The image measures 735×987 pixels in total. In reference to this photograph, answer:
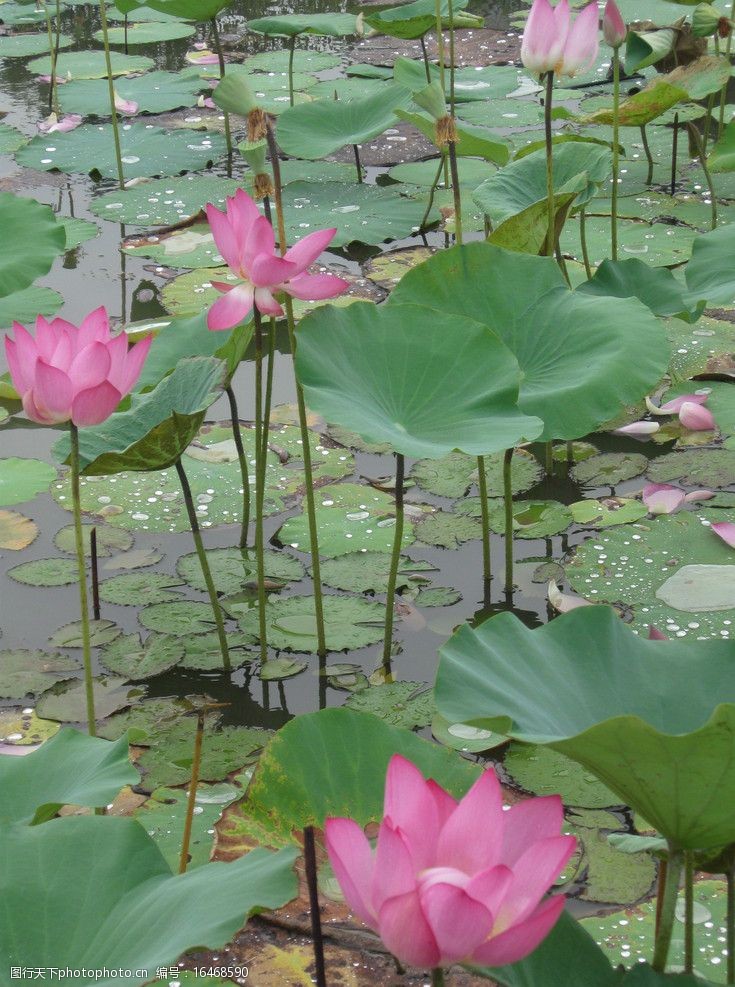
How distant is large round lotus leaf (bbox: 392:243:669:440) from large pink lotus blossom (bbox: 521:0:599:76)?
1.49 ft

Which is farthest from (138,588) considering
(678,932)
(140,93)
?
(140,93)

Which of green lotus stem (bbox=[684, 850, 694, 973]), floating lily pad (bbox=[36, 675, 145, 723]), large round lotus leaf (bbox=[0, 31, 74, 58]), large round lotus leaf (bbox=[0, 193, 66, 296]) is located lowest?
floating lily pad (bbox=[36, 675, 145, 723])

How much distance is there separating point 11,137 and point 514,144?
79.1 inches

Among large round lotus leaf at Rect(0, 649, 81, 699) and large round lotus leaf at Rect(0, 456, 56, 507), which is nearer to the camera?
large round lotus leaf at Rect(0, 649, 81, 699)

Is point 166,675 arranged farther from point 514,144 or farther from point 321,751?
point 514,144

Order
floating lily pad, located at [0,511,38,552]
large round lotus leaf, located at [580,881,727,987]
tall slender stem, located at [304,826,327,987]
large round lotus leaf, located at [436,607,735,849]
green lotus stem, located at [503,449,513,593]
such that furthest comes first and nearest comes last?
floating lily pad, located at [0,511,38,552] → green lotus stem, located at [503,449,513,593] → large round lotus leaf, located at [580,881,727,987] → tall slender stem, located at [304,826,327,987] → large round lotus leaf, located at [436,607,735,849]

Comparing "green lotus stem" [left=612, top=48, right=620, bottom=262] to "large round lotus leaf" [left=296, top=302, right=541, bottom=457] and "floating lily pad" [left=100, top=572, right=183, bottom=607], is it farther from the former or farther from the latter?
"floating lily pad" [left=100, top=572, right=183, bottom=607]

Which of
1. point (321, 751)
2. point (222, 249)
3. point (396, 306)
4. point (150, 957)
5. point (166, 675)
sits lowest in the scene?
point (166, 675)

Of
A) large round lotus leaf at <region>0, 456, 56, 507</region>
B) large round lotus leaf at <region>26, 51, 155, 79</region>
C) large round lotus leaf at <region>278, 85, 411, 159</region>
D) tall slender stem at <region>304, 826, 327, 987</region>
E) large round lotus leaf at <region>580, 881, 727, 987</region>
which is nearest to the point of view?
tall slender stem at <region>304, 826, 327, 987</region>

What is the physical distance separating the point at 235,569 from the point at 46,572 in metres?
0.37

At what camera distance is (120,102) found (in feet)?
15.8

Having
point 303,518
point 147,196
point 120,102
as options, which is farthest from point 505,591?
point 120,102

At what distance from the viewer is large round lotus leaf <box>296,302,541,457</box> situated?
6.05 feet

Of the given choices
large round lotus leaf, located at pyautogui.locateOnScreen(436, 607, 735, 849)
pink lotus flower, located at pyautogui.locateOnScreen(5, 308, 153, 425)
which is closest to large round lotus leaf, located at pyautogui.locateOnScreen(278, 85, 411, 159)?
pink lotus flower, located at pyautogui.locateOnScreen(5, 308, 153, 425)
